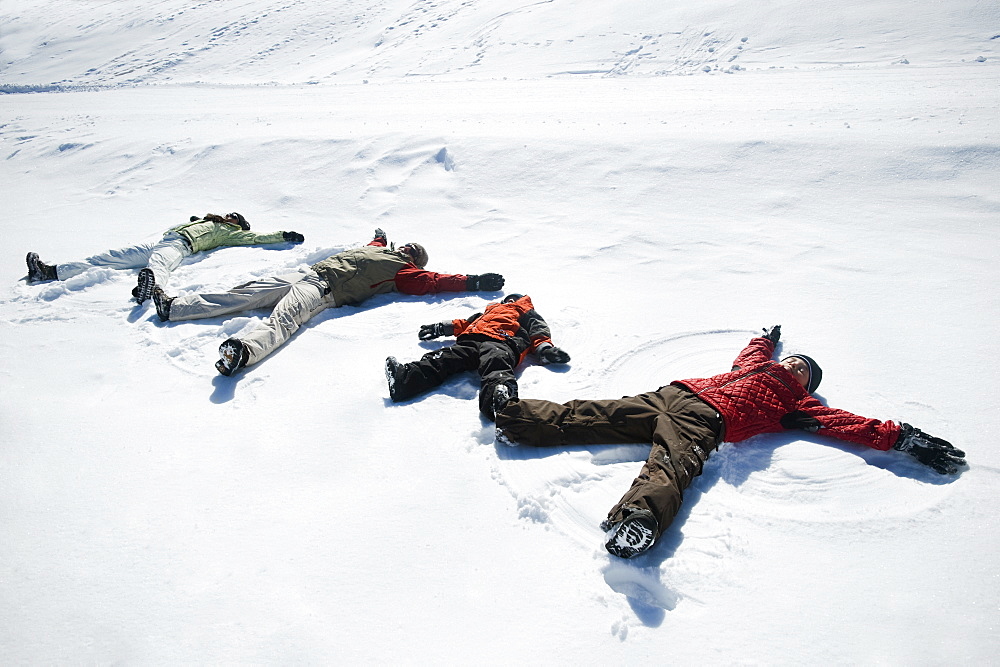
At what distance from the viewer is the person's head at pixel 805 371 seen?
11.8 ft

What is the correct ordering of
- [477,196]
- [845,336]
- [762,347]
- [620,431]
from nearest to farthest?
[620,431]
[762,347]
[845,336]
[477,196]

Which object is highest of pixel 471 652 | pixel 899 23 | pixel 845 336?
pixel 899 23

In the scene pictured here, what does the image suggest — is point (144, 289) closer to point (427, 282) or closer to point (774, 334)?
point (427, 282)

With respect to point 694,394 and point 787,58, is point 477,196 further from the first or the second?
point 787,58

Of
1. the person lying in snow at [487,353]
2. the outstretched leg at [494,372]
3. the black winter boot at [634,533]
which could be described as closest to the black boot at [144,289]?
the person lying in snow at [487,353]

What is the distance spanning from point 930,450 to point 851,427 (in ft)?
1.20

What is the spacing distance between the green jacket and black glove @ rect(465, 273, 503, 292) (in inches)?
103

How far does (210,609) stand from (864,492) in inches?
124

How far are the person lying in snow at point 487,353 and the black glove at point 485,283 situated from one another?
47 cm

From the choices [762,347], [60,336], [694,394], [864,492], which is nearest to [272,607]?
[694,394]

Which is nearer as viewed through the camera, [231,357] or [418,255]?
[231,357]

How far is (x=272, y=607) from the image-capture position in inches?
94.9

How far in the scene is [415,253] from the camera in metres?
5.66

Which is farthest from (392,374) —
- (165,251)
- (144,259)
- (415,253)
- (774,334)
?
(144,259)
